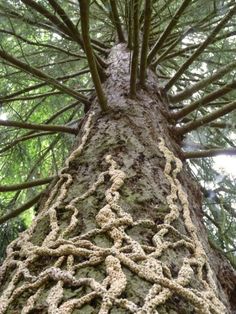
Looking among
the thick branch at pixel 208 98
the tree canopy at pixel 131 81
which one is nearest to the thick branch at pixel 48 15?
the tree canopy at pixel 131 81

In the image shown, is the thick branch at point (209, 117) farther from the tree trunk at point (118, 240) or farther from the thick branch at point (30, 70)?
the thick branch at point (30, 70)

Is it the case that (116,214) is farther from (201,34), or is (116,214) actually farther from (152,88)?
(201,34)

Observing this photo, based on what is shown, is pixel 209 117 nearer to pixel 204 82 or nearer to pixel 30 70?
pixel 204 82

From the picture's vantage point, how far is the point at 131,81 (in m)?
2.17

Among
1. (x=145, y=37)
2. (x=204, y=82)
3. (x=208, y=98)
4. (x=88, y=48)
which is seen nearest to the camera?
(x=88, y=48)

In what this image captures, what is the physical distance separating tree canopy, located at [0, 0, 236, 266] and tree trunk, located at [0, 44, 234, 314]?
324 mm

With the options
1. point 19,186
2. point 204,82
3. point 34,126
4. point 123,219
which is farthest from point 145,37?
point 123,219

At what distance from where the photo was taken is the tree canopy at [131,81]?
81.1 inches

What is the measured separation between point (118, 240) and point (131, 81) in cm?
114

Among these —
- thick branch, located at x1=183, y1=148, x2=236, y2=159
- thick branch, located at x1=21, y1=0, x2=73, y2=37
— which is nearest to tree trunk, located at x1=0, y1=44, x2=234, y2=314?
thick branch, located at x1=183, y1=148, x2=236, y2=159

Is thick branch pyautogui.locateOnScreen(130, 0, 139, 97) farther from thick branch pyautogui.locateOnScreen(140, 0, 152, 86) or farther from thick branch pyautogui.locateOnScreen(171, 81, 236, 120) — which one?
thick branch pyautogui.locateOnScreen(171, 81, 236, 120)

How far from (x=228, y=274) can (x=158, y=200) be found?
1.44 feet

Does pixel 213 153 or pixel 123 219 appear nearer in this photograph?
pixel 123 219

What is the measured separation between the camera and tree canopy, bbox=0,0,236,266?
206cm
